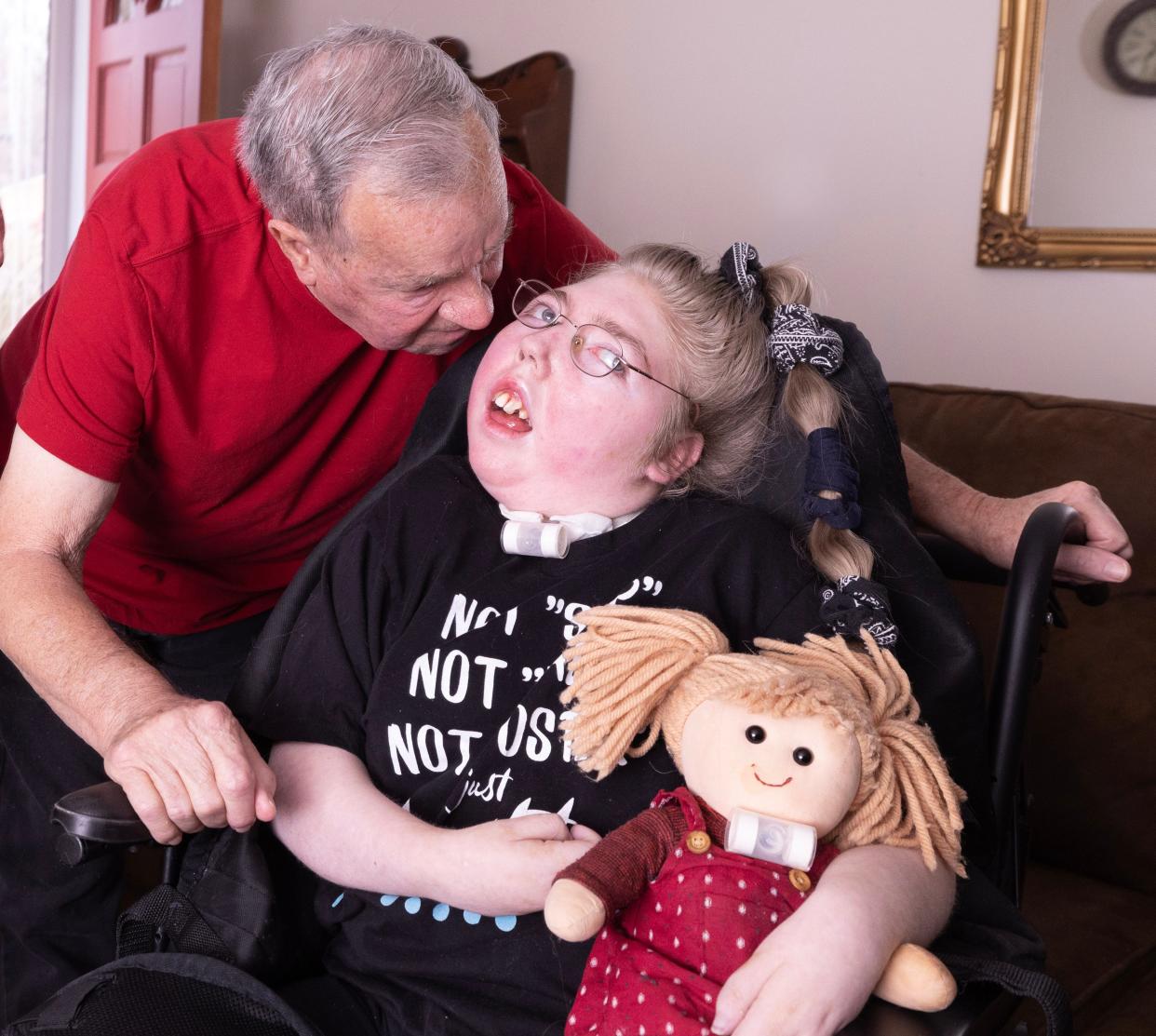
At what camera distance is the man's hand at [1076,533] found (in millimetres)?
1348

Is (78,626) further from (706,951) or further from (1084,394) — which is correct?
(1084,394)

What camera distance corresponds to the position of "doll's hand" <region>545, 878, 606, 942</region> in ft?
3.01

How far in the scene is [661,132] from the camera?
3.10 metres

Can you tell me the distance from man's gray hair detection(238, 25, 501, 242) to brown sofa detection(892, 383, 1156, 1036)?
Answer: 1.08m

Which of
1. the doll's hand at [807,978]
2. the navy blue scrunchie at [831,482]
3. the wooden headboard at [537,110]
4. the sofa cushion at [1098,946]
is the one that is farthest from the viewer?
the wooden headboard at [537,110]

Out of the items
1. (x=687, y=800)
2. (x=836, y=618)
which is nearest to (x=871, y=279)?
(x=836, y=618)

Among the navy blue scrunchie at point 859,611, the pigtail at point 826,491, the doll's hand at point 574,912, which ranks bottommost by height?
the doll's hand at point 574,912

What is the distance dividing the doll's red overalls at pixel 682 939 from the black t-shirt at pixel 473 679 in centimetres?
10

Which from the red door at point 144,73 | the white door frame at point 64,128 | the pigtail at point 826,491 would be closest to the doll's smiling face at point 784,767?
the pigtail at point 826,491

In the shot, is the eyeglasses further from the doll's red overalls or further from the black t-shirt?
the doll's red overalls

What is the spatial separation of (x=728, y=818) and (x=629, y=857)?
86 millimetres

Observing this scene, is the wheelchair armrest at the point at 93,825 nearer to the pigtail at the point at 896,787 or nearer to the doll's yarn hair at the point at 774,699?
the doll's yarn hair at the point at 774,699

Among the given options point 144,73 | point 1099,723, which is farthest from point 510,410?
point 144,73

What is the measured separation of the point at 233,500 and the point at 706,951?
928 mm
